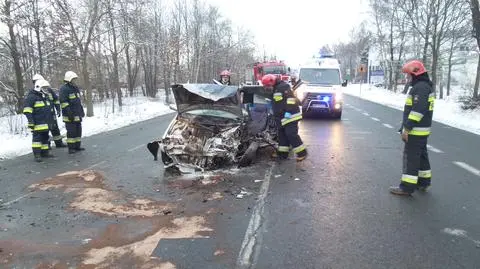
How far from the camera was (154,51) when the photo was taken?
121ft

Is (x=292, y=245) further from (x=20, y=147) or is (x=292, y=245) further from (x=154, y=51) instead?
(x=154, y=51)

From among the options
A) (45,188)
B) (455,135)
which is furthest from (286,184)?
(455,135)

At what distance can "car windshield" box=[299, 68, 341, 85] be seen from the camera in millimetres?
17844

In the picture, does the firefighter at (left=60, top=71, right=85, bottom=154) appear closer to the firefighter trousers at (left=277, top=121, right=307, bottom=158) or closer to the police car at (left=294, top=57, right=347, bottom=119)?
the firefighter trousers at (left=277, top=121, right=307, bottom=158)

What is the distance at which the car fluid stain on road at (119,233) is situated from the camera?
13.6 ft

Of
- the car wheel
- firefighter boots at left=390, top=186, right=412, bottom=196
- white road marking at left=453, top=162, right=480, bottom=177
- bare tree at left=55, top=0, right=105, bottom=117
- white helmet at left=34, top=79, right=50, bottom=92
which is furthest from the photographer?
bare tree at left=55, top=0, right=105, bottom=117

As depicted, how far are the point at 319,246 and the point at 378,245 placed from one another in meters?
0.61

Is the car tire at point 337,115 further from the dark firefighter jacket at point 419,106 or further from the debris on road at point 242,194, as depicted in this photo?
the debris on road at point 242,194

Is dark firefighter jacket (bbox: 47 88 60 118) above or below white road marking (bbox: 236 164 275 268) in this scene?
above

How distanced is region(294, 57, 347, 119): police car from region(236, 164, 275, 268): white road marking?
10571mm

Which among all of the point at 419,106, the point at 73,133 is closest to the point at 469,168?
the point at 419,106

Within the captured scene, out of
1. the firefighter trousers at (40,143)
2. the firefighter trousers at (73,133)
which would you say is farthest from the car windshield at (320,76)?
the firefighter trousers at (40,143)

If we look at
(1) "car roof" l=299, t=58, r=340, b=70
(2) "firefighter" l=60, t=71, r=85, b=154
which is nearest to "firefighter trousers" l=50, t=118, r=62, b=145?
(2) "firefighter" l=60, t=71, r=85, b=154

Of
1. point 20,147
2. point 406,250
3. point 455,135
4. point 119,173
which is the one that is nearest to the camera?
point 406,250
